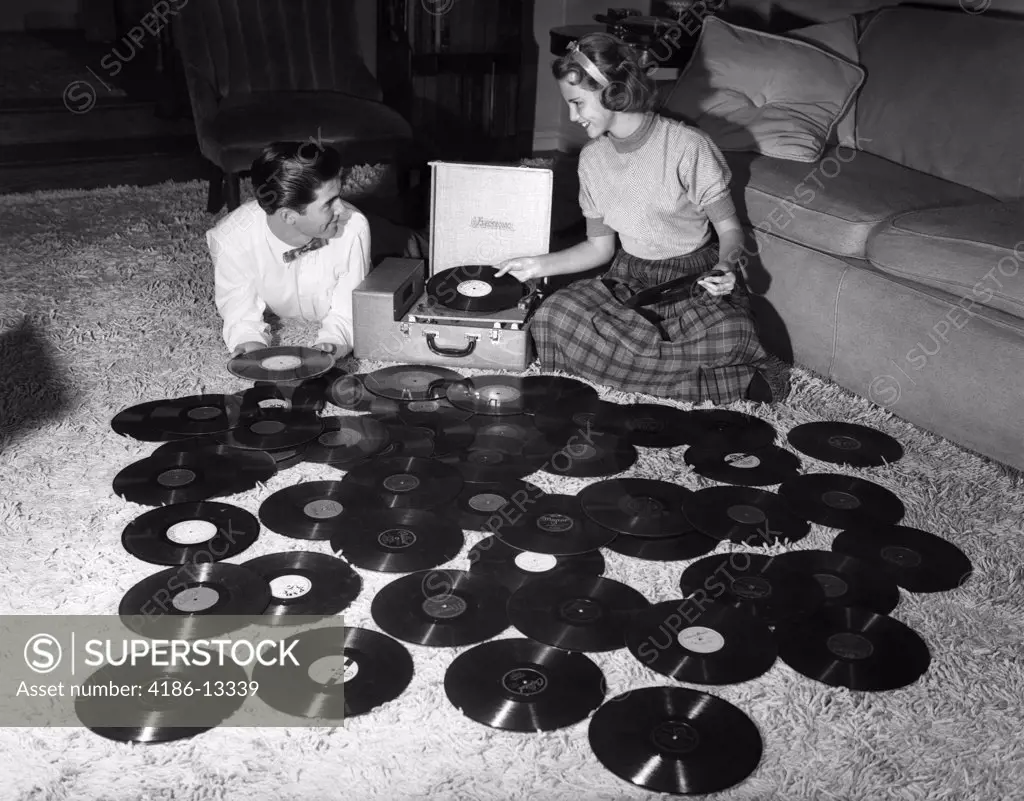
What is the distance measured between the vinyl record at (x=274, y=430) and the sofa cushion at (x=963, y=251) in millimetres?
1191

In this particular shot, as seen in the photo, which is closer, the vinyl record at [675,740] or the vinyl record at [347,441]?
the vinyl record at [675,740]

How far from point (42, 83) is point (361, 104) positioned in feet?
8.10

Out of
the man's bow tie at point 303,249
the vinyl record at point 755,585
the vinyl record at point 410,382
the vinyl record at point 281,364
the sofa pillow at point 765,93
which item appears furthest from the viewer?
the sofa pillow at point 765,93

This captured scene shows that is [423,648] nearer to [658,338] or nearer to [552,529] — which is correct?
[552,529]

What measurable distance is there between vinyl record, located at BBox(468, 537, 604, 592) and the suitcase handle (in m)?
0.67

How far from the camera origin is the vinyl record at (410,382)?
2.04 m

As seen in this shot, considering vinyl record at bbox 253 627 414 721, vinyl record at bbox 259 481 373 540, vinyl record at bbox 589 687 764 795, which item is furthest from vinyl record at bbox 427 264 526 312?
vinyl record at bbox 589 687 764 795

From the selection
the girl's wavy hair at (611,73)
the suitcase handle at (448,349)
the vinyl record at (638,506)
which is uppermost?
the girl's wavy hair at (611,73)

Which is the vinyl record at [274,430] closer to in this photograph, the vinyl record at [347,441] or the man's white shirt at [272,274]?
the vinyl record at [347,441]

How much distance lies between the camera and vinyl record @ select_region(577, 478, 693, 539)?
5.31 ft

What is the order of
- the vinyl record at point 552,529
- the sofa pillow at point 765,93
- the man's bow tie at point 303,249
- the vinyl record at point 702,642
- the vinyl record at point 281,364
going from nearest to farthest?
the vinyl record at point 702,642 → the vinyl record at point 552,529 → the vinyl record at point 281,364 → the man's bow tie at point 303,249 → the sofa pillow at point 765,93

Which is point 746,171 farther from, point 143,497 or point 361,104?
point 143,497

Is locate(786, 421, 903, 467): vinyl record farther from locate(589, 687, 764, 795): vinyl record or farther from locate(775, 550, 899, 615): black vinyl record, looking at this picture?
locate(589, 687, 764, 795): vinyl record

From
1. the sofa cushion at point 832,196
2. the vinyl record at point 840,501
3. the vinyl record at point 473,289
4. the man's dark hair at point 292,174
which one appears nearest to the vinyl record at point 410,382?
the vinyl record at point 473,289
